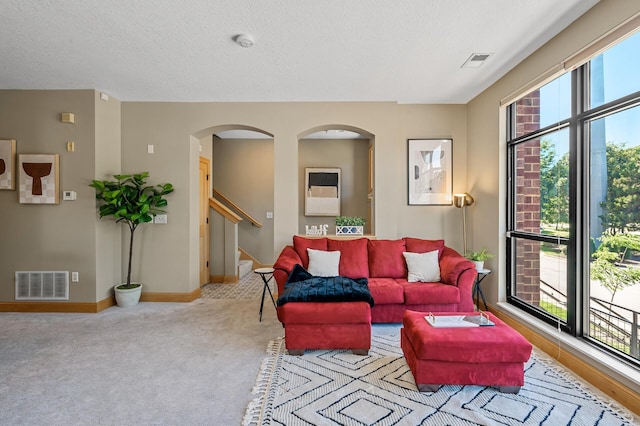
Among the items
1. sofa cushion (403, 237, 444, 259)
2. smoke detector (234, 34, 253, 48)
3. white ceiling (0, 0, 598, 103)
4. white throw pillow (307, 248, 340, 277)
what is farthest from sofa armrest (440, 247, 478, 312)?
smoke detector (234, 34, 253, 48)

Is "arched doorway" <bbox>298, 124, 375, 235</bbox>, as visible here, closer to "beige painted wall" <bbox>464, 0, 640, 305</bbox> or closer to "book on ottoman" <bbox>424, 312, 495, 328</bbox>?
"beige painted wall" <bbox>464, 0, 640, 305</bbox>

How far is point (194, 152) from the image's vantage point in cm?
470

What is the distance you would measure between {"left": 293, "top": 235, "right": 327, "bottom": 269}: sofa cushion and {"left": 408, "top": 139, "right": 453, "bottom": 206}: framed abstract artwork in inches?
61.0

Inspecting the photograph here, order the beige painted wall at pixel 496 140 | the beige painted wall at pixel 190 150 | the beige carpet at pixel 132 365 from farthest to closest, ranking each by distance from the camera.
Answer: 1. the beige painted wall at pixel 190 150
2. the beige painted wall at pixel 496 140
3. the beige carpet at pixel 132 365

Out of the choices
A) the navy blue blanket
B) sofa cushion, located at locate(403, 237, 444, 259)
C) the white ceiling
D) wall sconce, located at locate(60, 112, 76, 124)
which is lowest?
the navy blue blanket

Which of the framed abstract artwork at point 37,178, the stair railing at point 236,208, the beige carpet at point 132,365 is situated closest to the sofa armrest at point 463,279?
the beige carpet at point 132,365

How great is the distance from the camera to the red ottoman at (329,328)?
9.16 feet

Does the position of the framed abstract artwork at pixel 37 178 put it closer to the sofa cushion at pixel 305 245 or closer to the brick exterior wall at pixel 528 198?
the sofa cushion at pixel 305 245

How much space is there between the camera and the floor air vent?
4086 mm

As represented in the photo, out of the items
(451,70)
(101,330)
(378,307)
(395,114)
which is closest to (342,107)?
(395,114)

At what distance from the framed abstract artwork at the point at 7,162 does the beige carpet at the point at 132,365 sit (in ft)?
5.29

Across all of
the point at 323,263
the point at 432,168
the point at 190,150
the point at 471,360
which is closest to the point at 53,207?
the point at 190,150

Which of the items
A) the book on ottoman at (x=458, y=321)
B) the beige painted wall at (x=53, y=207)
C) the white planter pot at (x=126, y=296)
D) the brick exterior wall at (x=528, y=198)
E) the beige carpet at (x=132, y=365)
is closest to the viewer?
the beige carpet at (x=132, y=365)

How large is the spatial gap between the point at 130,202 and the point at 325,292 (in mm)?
2863
